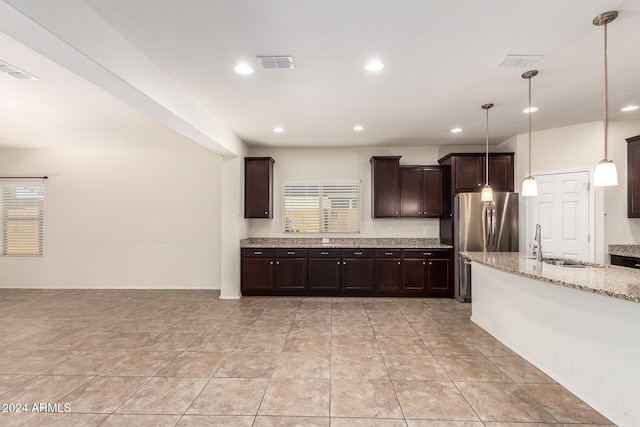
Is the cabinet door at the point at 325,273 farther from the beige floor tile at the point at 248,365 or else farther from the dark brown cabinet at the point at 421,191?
the beige floor tile at the point at 248,365

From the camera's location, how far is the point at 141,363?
9.62ft

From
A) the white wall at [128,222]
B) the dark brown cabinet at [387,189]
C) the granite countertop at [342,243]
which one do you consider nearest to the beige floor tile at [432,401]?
the granite countertop at [342,243]

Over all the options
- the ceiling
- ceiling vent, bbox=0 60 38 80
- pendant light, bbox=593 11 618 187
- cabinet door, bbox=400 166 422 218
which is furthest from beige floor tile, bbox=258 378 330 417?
cabinet door, bbox=400 166 422 218

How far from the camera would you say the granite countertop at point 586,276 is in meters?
1.97

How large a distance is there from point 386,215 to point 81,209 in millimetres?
5882

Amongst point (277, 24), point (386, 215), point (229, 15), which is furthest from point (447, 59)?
point (386, 215)

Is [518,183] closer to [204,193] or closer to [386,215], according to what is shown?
[386,215]

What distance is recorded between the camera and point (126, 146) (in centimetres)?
581

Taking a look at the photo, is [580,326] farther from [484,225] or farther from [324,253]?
[324,253]

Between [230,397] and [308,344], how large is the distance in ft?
3.69

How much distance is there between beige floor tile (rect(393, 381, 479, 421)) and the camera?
7.03 ft

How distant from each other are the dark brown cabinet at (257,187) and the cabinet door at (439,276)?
9.76 ft

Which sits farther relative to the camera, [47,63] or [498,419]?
[47,63]

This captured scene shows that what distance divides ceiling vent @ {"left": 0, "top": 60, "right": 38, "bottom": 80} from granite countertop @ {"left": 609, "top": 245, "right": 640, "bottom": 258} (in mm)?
7049
